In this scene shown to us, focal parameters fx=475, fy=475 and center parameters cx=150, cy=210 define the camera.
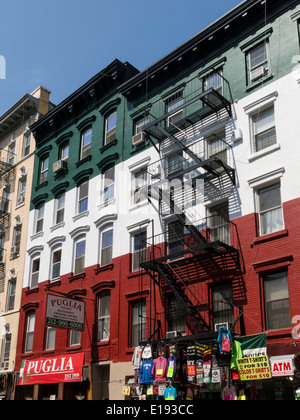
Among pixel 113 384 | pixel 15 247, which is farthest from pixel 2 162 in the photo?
pixel 113 384

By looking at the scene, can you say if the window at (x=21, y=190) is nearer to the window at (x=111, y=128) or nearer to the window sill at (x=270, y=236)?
the window at (x=111, y=128)

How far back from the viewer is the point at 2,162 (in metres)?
34.1

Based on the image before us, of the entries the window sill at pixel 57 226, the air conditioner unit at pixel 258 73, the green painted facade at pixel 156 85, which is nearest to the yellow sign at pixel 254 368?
the green painted facade at pixel 156 85

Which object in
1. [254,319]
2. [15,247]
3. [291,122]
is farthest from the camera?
[15,247]

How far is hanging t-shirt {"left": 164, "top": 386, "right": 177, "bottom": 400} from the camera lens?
15875 millimetres

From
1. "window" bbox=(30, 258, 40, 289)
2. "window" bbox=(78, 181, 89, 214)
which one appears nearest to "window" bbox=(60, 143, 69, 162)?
"window" bbox=(78, 181, 89, 214)

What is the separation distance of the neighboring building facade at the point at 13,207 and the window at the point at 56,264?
309 centimetres

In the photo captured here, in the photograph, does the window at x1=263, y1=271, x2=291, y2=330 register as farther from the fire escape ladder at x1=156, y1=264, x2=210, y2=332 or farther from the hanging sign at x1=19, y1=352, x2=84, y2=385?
the hanging sign at x1=19, y1=352, x2=84, y2=385

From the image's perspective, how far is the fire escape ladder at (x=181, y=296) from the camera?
1741cm

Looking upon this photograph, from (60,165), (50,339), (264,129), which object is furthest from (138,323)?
(60,165)

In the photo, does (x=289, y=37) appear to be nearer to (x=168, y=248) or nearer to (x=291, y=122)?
(x=291, y=122)

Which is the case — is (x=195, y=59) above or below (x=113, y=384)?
above

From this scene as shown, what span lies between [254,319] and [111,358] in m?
7.56

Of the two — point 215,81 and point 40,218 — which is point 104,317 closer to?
point 40,218
